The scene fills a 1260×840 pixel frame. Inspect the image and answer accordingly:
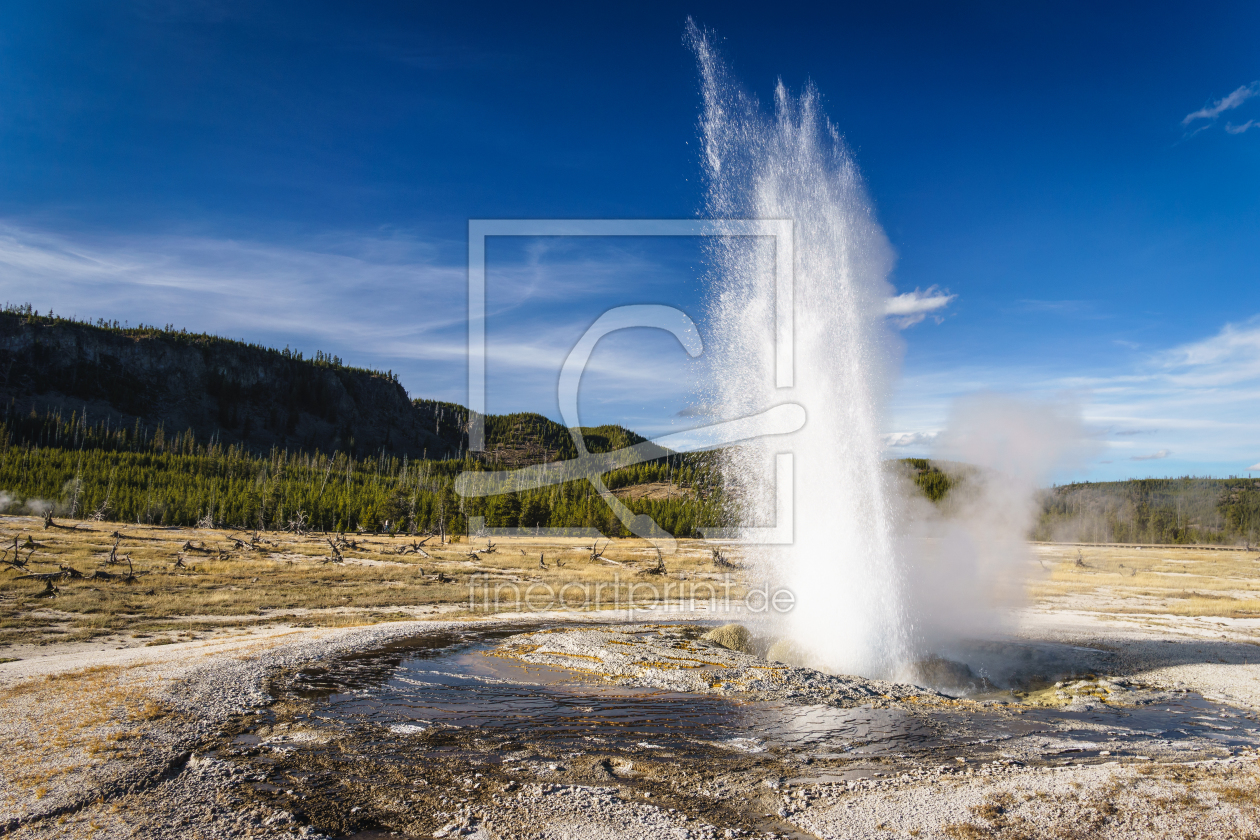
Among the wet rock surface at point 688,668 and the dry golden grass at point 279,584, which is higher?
the wet rock surface at point 688,668

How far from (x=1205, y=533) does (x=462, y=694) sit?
156 m

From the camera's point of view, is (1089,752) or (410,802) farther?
(1089,752)

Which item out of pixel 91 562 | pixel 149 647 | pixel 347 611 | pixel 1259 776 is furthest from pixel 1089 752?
pixel 91 562

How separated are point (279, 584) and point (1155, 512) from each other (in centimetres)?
16251

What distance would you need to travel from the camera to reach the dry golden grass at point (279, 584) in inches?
754

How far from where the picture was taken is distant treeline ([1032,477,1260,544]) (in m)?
118

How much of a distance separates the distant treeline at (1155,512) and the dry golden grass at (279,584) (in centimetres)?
8000

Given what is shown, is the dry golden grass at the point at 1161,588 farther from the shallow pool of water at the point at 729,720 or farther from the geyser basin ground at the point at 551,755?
the shallow pool of water at the point at 729,720

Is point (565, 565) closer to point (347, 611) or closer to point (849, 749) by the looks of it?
point (347, 611)

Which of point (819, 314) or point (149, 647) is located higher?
point (819, 314)

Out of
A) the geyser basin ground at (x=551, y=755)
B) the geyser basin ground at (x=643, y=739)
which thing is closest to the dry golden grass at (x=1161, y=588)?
the geyser basin ground at (x=551, y=755)

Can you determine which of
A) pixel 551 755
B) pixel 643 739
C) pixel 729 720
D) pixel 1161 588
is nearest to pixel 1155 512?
pixel 1161 588

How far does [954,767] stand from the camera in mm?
8430

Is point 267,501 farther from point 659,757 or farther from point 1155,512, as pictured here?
point 1155,512
